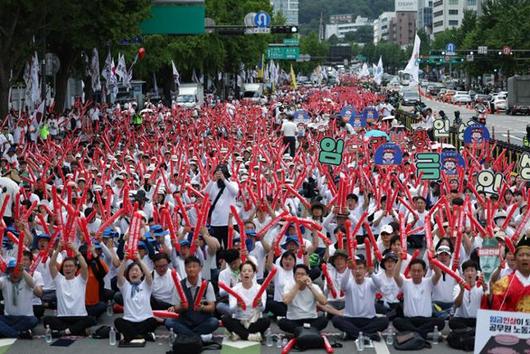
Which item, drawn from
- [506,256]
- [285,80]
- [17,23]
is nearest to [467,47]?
[285,80]

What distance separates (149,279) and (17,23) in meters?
22.7

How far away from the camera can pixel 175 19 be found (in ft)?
129

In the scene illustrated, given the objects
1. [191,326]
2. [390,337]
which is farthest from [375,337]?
[191,326]

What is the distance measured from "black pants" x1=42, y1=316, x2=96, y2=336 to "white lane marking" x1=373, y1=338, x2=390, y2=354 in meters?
3.29

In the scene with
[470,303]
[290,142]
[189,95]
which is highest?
[189,95]

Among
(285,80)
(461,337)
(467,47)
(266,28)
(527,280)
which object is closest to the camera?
(527,280)

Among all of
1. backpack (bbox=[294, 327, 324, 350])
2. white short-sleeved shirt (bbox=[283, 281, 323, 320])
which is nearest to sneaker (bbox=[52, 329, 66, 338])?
white short-sleeved shirt (bbox=[283, 281, 323, 320])

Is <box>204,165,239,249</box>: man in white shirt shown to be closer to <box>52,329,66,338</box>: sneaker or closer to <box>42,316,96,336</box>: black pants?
<box>42,316,96,336</box>: black pants

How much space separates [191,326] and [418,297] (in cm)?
257

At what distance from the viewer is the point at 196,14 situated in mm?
39219

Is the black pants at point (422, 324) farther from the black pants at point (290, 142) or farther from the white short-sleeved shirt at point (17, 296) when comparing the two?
the black pants at point (290, 142)

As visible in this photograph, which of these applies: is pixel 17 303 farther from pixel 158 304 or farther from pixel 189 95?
pixel 189 95

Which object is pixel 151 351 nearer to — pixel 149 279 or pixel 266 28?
pixel 149 279

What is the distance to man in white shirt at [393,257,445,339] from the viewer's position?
12.0m
